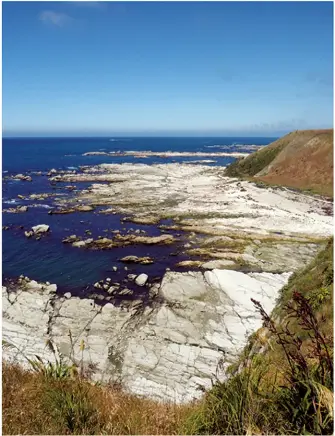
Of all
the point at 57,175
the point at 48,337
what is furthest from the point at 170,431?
the point at 57,175

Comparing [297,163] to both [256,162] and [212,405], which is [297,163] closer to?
[256,162]

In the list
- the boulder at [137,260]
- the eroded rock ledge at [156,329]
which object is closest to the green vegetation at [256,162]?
the boulder at [137,260]

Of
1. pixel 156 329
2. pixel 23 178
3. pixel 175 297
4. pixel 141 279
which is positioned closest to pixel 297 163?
pixel 141 279

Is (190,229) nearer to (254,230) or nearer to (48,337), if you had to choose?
(254,230)

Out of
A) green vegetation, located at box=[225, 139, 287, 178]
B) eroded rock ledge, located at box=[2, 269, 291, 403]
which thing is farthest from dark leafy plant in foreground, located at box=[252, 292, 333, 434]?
Answer: green vegetation, located at box=[225, 139, 287, 178]

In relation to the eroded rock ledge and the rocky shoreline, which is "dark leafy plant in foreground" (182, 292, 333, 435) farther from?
the eroded rock ledge
